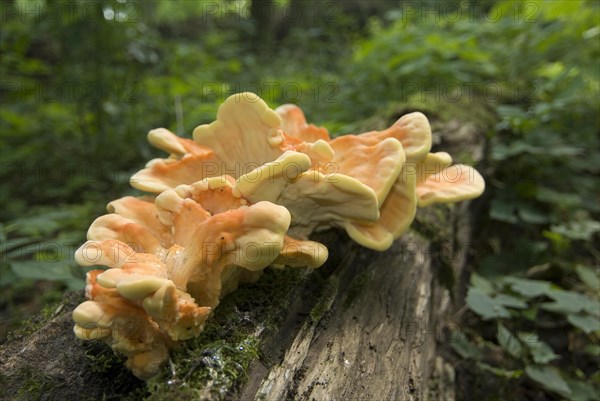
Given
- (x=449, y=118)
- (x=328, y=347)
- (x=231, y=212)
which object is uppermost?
(x=231, y=212)

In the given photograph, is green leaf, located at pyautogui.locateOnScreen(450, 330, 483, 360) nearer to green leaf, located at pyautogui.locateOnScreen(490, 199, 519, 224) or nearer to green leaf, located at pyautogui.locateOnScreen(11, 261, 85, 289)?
green leaf, located at pyautogui.locateOnScreen(490, 199, 519, 224)

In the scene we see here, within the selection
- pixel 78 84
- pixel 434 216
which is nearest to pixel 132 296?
pixel 434 216

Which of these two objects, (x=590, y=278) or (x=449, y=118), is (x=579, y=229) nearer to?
(x=590, y=278)

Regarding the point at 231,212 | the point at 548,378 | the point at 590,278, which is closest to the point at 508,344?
the point at 548,378

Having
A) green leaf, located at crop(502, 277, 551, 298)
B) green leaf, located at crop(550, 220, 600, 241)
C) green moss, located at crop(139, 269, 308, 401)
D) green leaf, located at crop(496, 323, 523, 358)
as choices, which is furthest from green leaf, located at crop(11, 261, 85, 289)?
green leaf, located at crop(550, 220, 600, 241)

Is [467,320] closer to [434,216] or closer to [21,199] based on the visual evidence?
[434,216]
